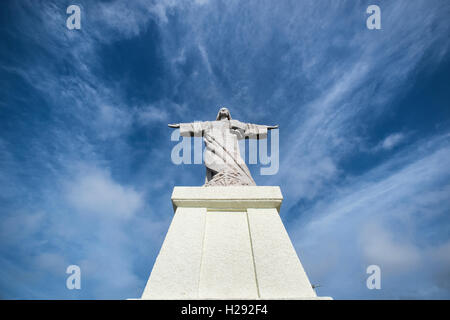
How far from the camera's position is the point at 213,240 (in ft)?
14.3

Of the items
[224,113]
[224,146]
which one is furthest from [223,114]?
[224,146]

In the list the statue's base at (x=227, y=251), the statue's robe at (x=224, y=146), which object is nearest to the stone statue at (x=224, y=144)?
the statue's robe at (x=224, y=146)

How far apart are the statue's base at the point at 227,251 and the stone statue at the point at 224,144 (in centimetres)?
85

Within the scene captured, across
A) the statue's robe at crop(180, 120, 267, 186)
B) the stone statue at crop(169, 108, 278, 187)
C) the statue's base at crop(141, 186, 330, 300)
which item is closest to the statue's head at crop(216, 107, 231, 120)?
the stone statue at crop(169, 108, 278, 187)

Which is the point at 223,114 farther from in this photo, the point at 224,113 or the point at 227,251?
the point at 227,251

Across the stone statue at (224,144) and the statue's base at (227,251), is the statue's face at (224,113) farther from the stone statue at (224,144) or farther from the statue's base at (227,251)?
the statue's base at (227,251)

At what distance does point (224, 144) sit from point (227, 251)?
3572mm

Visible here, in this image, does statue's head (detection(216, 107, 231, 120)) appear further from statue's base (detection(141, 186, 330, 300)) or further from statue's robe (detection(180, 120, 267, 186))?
statue's base (detection(141, 186, 330, 300))

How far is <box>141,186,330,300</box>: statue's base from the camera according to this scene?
3418 millimetres

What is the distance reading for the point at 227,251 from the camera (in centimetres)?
418

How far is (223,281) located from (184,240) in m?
0.91

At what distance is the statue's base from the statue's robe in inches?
34.0

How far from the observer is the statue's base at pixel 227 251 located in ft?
11.2
